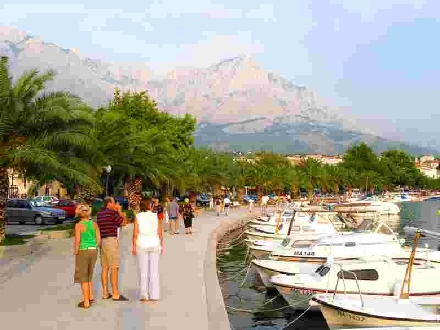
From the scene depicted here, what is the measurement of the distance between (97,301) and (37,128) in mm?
12542

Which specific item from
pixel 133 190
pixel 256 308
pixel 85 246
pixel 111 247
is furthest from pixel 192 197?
pixel 85 246

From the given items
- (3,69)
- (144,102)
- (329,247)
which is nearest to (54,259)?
(3,69)

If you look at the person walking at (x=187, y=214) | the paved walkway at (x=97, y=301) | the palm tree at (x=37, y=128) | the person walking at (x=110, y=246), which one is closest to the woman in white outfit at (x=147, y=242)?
the person walking at (x=110, y=246)

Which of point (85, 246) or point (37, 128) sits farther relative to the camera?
point (37, 128)

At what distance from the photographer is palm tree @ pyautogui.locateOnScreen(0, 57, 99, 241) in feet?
70.5

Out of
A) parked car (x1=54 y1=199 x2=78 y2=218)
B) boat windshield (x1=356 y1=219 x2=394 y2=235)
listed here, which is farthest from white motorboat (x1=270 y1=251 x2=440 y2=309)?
parked car (x1=54 y1=199 x2=78 y2=218)

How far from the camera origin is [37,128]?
74.9ft

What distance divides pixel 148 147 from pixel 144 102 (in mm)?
18701

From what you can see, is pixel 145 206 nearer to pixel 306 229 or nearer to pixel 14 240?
pixel 14 240

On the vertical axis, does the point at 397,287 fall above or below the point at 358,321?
above

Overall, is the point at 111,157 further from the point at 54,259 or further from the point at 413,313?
the point at 413,313

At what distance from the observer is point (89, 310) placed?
1088cm

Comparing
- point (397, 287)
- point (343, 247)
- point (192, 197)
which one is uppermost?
point (192, 197)

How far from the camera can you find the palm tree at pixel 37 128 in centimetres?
2150
